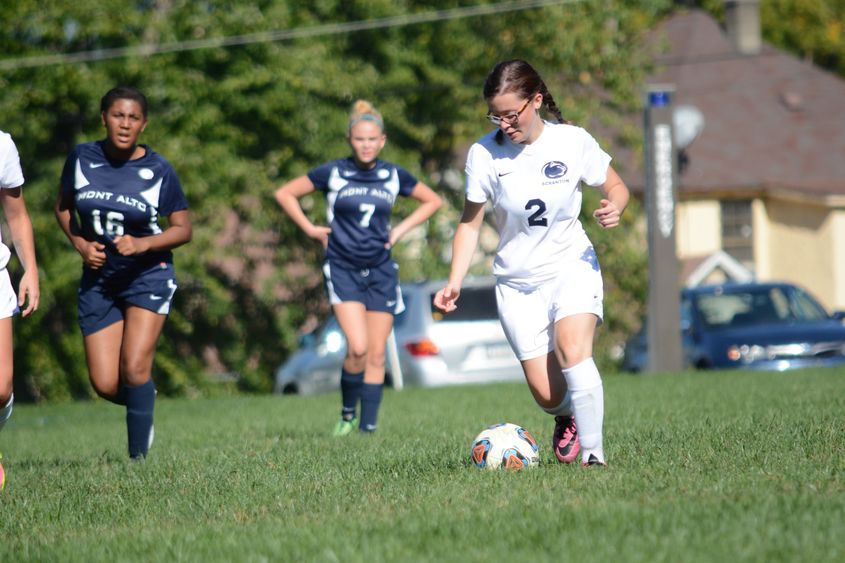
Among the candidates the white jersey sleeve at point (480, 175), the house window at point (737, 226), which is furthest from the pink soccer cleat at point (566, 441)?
the house window at point (737, 226)

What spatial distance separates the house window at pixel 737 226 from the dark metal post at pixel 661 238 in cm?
2177

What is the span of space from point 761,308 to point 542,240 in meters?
14.9

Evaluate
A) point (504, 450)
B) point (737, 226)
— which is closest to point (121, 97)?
point (504, 450)

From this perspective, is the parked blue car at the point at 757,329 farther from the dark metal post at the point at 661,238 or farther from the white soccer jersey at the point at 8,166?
the white soccer jersey at the point at 8,166

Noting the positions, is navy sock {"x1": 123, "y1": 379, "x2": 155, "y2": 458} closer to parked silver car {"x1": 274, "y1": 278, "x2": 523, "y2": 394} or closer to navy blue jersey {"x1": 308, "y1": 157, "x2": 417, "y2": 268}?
navy blue jersey {"x1": 308, "y1": 157, "x2": 417, "y2": 268}

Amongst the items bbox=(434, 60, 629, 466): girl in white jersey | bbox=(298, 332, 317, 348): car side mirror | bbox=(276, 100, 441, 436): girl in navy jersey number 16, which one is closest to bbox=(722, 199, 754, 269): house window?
bbox=(298, 332, 317, 348): car side mirror

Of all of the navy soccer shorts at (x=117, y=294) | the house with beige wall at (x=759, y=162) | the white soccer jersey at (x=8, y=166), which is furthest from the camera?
the house with beige wall at (x=759, y=162)

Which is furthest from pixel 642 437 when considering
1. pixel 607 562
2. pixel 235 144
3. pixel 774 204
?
pixel 774 204

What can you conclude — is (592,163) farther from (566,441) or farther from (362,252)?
(362,252)

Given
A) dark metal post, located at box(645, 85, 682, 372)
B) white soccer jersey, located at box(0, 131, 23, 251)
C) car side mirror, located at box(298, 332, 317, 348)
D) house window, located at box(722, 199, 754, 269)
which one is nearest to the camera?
white soccer jersey, located at box(0, 131, 23, 251)

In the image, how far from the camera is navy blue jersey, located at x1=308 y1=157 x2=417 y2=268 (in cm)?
1059

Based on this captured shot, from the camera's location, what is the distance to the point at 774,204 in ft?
146

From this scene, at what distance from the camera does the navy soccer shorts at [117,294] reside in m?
8.55

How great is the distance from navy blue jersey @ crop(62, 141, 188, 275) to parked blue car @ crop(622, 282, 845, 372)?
1296 centimetres
